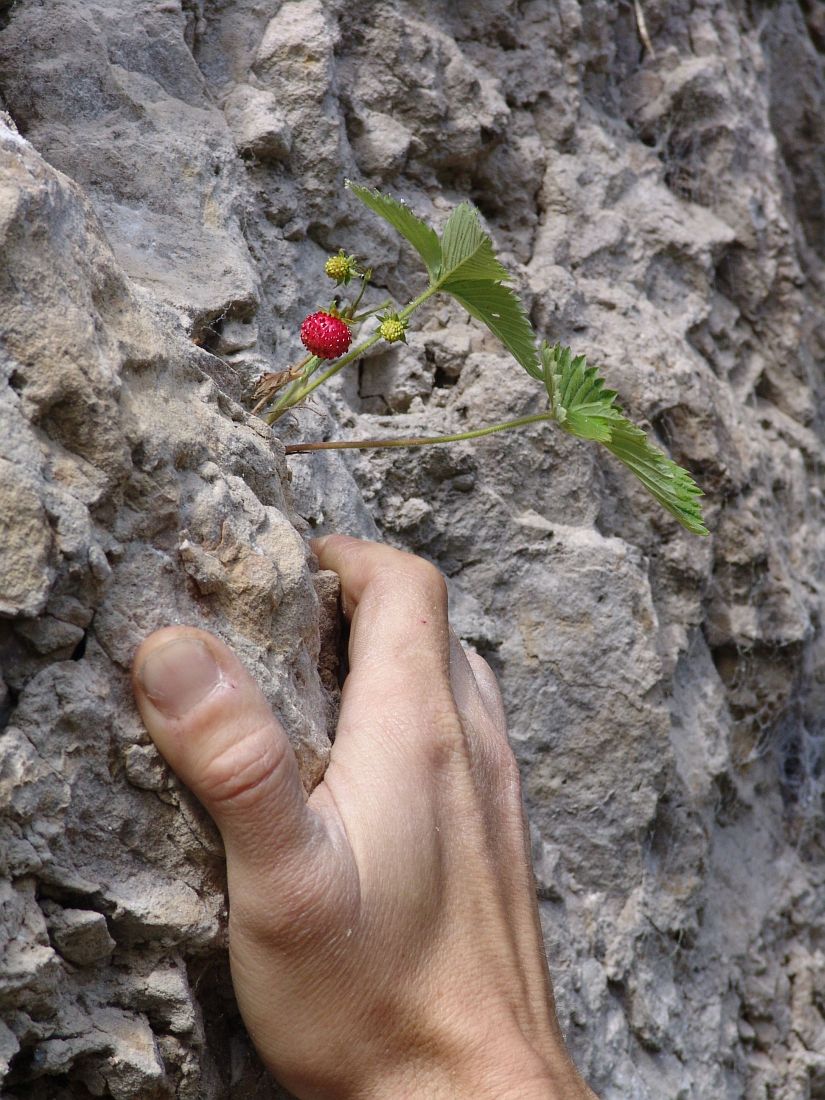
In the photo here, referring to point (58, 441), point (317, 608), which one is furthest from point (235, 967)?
point (58, 441)

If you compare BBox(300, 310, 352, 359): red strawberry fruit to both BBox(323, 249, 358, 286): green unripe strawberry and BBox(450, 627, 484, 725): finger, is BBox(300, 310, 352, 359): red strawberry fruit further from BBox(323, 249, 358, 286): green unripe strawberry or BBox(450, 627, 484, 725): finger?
BBox(450, 627, 484, 725): finger

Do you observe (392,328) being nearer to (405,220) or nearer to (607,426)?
(405,220)

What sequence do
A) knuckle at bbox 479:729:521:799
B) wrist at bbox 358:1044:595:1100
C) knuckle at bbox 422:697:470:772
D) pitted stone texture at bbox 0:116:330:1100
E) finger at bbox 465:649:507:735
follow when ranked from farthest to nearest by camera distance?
finger at bbox 465:649:507:735, knuckle at bbox 479:729:521:799, knuckle at bbox 422:697:470:772, wrist at bbox 358:1044:595:1100, pitted stone texture at bbox 0:116:330:1100

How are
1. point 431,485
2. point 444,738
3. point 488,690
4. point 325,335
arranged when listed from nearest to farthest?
point 444,738
point 325,335
point 488,690
point 431,485

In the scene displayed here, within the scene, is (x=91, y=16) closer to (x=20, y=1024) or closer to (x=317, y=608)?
(x=317, y=608)

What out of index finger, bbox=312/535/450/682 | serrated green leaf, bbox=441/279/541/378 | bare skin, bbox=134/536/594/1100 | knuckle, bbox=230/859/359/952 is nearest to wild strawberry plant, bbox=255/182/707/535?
serrated green leaf, bbox=441/279/541/378

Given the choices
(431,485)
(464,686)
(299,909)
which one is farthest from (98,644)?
(431,485)
